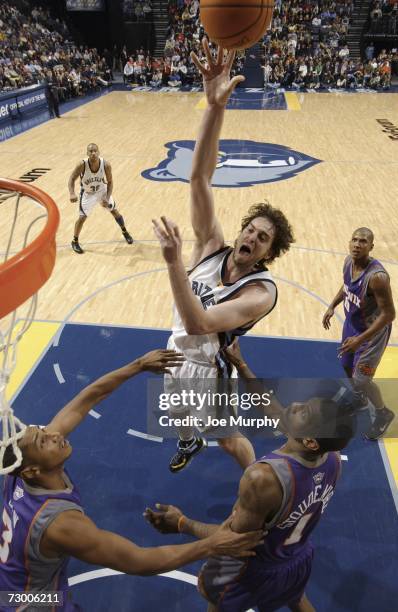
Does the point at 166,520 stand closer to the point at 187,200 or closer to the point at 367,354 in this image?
the point at 367,354

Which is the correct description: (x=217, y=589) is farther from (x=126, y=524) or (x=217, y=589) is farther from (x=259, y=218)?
(x=259, y=218)

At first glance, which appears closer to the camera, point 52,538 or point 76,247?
point 52,538

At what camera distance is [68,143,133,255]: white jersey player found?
657 centimetres

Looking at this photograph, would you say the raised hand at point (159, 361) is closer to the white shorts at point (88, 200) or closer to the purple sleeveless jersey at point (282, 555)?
the purple sleeveless jersey at point (282, 555)

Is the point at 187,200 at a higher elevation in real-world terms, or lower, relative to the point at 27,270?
lower

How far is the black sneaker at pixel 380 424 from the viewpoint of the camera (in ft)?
12.7

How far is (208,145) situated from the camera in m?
2.67

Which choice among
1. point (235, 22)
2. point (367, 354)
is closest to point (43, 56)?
point (235, 22)

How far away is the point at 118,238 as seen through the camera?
733 cm

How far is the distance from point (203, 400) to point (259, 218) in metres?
1.22

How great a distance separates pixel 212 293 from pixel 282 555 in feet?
4.32

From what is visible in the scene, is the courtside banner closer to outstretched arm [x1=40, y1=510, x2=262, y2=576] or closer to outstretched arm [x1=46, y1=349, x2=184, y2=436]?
outstretched arm [x1=46, y1=349, x2=184, y2=436]

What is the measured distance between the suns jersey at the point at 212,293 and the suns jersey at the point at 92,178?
4.27 metres

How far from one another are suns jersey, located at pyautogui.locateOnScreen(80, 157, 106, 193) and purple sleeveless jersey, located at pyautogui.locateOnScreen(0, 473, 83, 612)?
5215mm
